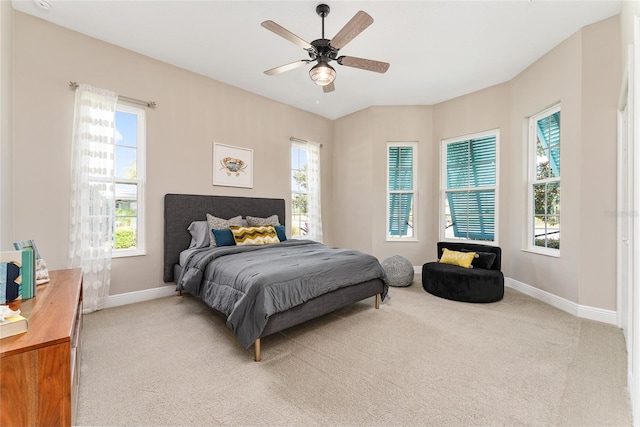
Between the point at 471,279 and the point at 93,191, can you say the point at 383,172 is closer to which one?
the point at 471,279

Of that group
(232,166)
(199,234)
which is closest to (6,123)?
(199,234)

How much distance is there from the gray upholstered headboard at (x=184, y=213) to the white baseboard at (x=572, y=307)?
418cm

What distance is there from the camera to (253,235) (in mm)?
3682

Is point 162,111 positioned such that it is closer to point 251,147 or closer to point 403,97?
point 251,147

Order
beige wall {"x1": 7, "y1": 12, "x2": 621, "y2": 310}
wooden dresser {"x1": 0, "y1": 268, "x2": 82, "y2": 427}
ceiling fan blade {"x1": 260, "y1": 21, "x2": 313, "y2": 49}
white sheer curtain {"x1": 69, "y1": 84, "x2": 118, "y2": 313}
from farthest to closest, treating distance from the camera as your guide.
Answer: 1. white sheer curtain {"x1": 69, "y1": 84, "x2": 118, "y2": 313}
2. beige wall {"x1": 7, "y1": 12, "x2": 621, "y2": 310}
3. ceiling fan blade {"x1": 260, "y1": 21, "x2": 313, "y2": 49}
4. wooden dresser {"x1": 0, "y1": 268, "x2": 82, "y2": 427}

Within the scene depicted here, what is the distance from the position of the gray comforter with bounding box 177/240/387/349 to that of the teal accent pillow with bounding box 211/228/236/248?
0.34m

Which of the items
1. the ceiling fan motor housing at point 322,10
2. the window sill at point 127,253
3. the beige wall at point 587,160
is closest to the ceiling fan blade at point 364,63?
the ceiling fan motor housing at point 322,10

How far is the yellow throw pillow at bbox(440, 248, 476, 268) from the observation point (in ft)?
12.5

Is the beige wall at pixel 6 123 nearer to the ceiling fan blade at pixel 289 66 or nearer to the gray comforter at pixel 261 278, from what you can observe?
the gray comforter at pixel 261 278

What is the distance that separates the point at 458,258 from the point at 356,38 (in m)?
3.13

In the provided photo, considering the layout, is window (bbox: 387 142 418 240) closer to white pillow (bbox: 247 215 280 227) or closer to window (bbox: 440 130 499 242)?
window (bbox: 440 130 499 242)

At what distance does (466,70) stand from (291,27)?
8.26ft

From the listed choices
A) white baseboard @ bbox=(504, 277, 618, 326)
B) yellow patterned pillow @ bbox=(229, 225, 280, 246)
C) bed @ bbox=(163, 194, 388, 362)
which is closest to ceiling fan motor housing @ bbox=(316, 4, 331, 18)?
bed @ bbox=(163, 194, 388, 362)

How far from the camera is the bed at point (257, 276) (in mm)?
2148
